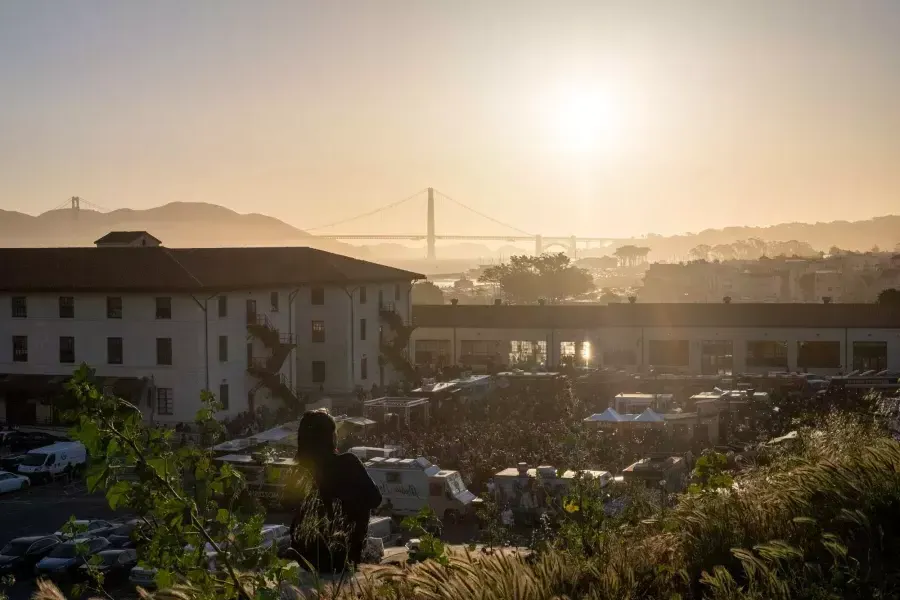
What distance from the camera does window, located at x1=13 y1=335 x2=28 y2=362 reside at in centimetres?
3856

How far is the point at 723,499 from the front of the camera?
8.41 meters

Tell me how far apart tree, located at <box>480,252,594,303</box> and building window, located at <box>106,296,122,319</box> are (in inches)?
2790

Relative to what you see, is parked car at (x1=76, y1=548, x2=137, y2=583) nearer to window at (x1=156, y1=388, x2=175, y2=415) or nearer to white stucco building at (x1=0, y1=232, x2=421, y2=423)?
white stucco building at (x1=0, y1=232, x2=421, y2=423)

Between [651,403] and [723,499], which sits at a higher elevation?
[723,499]

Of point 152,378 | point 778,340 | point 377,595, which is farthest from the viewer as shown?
point 778,340

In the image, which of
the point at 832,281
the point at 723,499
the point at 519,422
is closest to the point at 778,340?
the point at 519,422

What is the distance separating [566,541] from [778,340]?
42.8m

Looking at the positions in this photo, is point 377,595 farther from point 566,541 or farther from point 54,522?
point 54,522

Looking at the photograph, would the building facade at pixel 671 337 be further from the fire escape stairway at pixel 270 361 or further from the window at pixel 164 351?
the window at pixel 164 351

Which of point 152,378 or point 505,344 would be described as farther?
point 505,344

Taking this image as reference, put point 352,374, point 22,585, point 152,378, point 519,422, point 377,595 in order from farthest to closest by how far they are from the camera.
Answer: point 352,374 < point 152,378 < point 519,422 < point 22,585 < point 377,595

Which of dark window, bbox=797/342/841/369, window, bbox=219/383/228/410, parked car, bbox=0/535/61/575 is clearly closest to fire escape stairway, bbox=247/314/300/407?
window, bbox=219/383/228/410

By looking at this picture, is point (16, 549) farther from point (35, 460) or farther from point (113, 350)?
point (113, 350)

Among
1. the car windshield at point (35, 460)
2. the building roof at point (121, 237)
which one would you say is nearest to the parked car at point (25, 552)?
the car windshield at point (35, 460)
